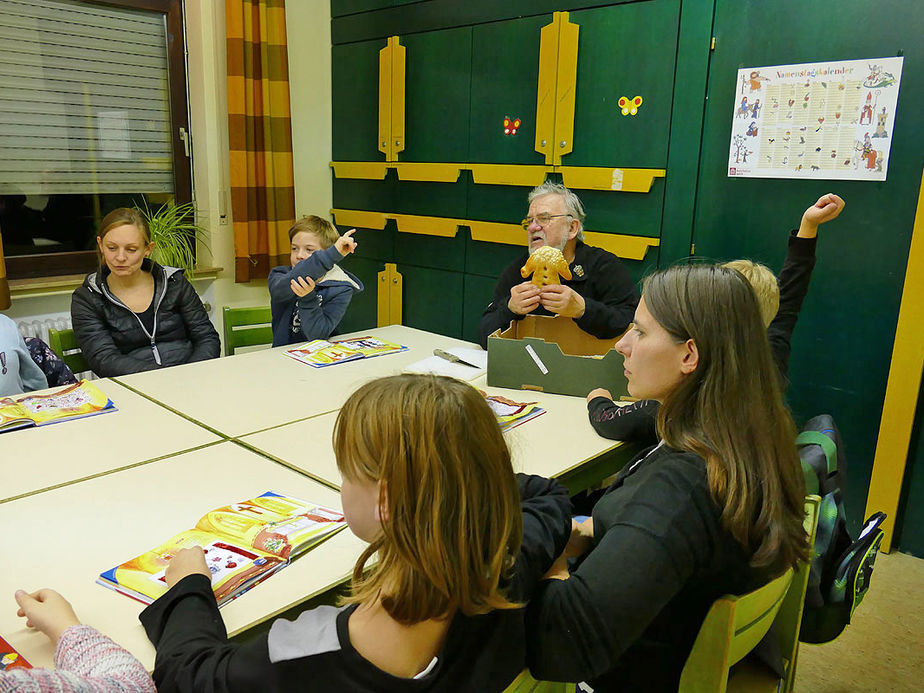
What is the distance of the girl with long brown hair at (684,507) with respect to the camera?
93 centimetres

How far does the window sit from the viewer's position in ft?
11.6

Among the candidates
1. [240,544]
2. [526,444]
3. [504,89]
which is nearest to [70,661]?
[240,544]

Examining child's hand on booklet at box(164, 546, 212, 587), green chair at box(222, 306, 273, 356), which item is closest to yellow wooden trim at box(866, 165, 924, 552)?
child's hand on booklet at box(164, 546, 212, 587)

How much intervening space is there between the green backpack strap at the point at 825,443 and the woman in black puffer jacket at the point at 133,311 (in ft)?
7.15

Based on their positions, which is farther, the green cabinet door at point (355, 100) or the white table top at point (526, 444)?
the green cabinet door at point (355, 100)

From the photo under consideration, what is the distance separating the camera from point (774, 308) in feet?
6.19

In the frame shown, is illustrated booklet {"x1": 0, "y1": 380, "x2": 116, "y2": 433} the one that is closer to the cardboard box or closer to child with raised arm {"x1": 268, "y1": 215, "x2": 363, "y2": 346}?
child with raised arm {"x1": 268, "y1": 215, "x2": 363, "y2": 346}

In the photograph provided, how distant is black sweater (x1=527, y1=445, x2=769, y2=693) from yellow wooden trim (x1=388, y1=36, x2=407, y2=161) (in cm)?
330

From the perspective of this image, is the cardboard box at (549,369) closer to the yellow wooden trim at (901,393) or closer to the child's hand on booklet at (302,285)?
the child's hand on booklet at (302,285)

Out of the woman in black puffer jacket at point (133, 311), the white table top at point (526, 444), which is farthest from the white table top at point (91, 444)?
the woman in black puffer jacket at point (133, 311)

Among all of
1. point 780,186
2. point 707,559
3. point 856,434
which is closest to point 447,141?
point 780,186

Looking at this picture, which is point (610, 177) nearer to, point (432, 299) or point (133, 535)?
point (432, 299)

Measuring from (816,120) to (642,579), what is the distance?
7.52ft

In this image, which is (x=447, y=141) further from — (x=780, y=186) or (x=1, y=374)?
(x=1, y=374)
